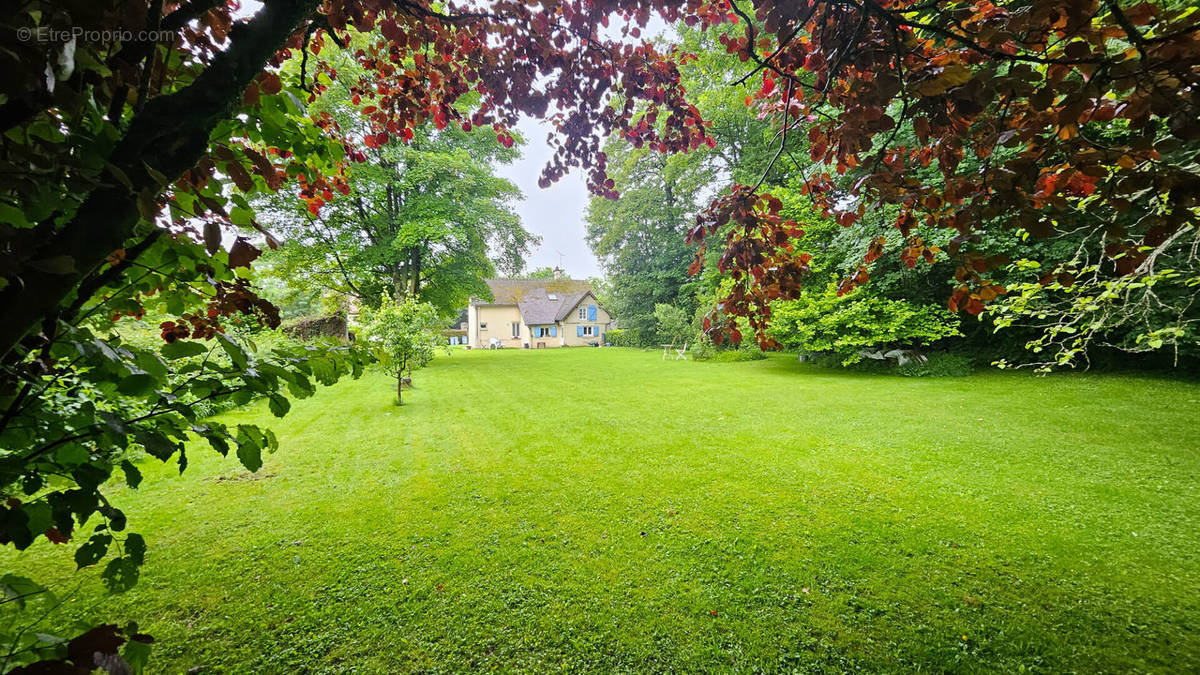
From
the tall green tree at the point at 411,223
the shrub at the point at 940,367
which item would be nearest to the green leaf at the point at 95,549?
the tall green tree at the point at 411,223

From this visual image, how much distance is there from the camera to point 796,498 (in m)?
4.00

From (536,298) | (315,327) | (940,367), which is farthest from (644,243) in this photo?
(315,327)

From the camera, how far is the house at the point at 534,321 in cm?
3406

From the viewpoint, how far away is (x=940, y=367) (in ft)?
36.1

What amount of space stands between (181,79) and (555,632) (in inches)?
118

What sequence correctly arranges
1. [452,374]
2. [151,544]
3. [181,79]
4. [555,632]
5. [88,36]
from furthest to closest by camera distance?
1. [452,374]
2. [151,544]
3. [555,632]
4. [181,79]
5. [88,36]

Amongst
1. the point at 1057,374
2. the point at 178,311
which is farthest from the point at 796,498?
the point at 1057,374

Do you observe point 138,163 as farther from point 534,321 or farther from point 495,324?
point 495,324

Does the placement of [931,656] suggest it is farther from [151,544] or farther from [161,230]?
[151,544]

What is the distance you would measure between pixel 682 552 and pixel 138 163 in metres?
3.49

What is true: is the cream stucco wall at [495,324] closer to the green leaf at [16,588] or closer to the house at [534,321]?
the house at [534,321]

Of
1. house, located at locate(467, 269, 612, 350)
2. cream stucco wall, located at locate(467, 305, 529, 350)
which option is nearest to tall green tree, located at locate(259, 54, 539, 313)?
house, located at locate(467, 269, 612, 350)

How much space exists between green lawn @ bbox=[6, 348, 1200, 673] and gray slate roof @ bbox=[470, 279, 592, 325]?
92.2 ft

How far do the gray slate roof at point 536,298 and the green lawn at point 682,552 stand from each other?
28.1m
